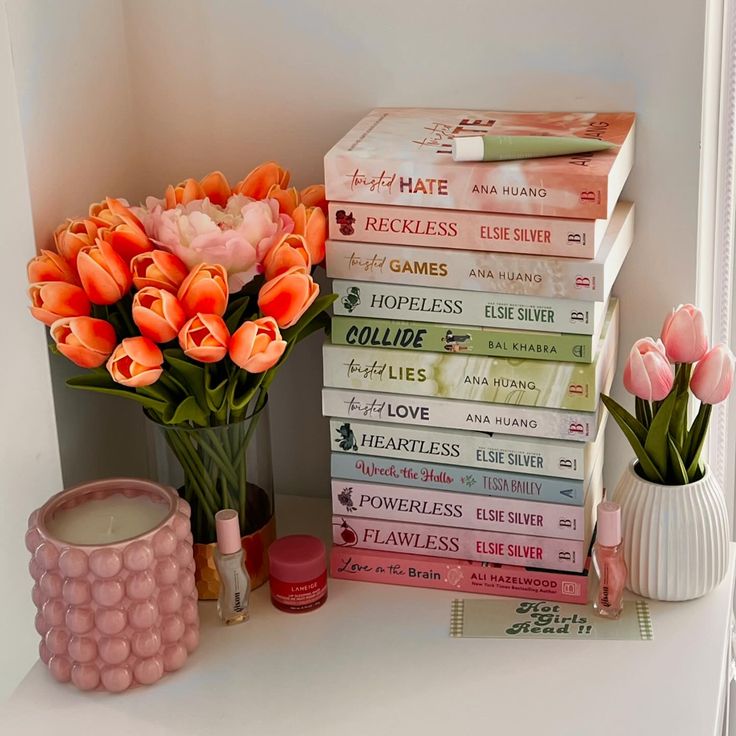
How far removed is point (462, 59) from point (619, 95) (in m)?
0.14

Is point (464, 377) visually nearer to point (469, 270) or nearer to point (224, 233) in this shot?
point (469, 270)

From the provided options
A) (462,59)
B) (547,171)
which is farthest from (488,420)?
(462,59)

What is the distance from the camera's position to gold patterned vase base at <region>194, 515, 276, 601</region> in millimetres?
999

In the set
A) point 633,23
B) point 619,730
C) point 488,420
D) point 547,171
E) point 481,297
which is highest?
point 633,23

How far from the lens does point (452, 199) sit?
0.89 metres

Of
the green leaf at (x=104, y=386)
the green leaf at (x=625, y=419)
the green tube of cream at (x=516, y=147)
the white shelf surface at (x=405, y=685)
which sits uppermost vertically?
the green tube of cream at (x=516, y=147)

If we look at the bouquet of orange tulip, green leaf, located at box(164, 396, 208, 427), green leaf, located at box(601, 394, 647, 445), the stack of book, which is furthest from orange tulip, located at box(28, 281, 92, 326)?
green leaf, located at box(601, 394, 647, 445)

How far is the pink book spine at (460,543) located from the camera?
3.19 ft

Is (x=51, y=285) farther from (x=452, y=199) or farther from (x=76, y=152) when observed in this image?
(x=452, y=199)

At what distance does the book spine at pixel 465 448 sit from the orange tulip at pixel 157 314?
193 millimetres

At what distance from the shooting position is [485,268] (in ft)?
2.97

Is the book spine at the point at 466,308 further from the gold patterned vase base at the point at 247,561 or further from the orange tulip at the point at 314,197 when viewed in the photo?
the gold patterned vase base at the point at 247,561

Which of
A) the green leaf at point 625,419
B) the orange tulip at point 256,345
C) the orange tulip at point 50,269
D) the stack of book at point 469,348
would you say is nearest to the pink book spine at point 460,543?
the stack of book at point 469,348

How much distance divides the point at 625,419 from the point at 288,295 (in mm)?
302
